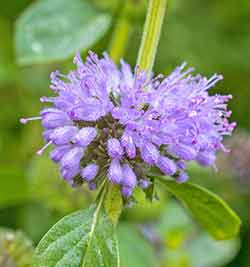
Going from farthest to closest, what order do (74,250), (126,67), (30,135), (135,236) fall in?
(30,135) < (135,236) < (126,67) < (74,250)

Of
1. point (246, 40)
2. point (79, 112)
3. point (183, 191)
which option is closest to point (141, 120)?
point (79, 112)

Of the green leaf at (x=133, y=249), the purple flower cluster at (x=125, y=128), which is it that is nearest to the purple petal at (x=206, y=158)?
the purple flower cluster at (x=125, y=128)

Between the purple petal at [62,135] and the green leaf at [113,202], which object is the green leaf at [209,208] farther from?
the purple petal at [62,135]

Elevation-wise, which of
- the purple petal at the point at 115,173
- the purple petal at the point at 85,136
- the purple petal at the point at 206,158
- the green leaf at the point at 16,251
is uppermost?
the purple petal at the point at 85,136

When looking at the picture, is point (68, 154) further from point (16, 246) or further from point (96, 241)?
point (16, 246)

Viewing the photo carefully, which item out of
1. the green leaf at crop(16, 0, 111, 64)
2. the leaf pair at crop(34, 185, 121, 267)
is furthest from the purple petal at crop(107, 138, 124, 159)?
the green leaf at crop(16, 0, 111, 64)

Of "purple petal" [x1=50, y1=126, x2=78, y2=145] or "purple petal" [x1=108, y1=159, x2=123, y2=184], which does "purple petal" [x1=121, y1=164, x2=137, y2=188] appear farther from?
"purple petal" [x1=50, y1=126, x2=78, y2=145]

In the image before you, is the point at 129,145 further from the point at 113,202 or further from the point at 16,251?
the point at 16,251
